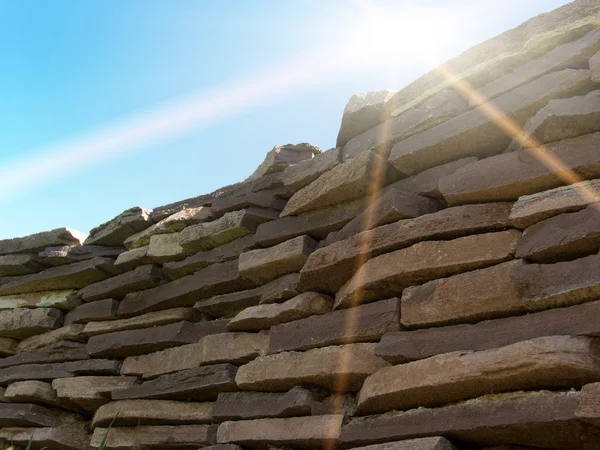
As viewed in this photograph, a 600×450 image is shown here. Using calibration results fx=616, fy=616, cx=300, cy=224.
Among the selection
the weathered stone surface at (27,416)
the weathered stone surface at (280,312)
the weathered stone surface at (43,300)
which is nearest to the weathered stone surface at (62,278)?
the weathered stone surface at (43,300)

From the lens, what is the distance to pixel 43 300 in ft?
15.5

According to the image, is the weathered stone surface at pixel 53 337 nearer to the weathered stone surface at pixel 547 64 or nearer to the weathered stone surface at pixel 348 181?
the weathered stone surface at pixel 348 181

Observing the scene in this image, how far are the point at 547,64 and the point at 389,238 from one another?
1.06m

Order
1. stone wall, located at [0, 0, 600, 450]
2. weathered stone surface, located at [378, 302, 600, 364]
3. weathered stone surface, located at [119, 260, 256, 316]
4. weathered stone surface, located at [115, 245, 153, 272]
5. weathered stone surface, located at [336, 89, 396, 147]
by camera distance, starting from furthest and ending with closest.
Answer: weathered stone surface, located at [115, 245, 153, 272] → weathered stone surface, located at [119, 260, 256, 316] → weathered stone surface, located at [336, 89, 396, 147] → stone wall, located at [0, 0, 600, 450] → weathered stone surface, located at [378, 302, 600, 364]

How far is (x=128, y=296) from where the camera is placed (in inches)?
166

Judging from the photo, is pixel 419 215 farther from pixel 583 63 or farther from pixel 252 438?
pixel 252 438

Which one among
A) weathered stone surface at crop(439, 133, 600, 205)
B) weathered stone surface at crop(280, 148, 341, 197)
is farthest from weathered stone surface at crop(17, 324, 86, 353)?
weathered stone surface at crop(439, 133, 600, 205)

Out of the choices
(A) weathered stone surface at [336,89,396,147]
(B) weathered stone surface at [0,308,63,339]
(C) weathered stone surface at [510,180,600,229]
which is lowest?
(B) weathered stone surface at [0,308,63,339]

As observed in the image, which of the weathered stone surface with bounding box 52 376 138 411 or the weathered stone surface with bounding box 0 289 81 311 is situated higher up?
the weathered stone surface with bounding box 0 289 81 311

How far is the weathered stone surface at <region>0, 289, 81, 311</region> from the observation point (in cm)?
455

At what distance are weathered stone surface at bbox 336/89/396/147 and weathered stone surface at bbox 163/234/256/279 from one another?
0.83 m

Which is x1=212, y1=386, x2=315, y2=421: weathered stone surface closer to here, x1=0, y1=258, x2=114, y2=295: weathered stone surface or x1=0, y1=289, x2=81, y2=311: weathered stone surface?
x1=0, y1=258, x2=114, y2=295: weathered stone surface

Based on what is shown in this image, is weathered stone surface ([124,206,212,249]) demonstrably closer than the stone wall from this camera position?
No

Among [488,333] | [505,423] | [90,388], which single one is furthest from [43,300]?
[505,423]
